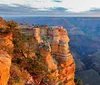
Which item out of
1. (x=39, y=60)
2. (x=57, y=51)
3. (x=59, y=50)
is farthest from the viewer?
(x=59, y=50)

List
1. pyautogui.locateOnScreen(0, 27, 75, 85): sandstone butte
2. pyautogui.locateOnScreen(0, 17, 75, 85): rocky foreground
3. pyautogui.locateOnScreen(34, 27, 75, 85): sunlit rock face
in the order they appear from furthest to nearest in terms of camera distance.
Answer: pyautogui.locateOnScreen(34, 27, 75, 85): sunlit rock face < pyautogui.locateOnScreen(0, 27, 75, 85): sandstone butte < pyautogui.locateOnScreen(0, 17, 75, 85): rocky foreground

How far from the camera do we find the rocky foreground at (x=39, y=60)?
16078 mm

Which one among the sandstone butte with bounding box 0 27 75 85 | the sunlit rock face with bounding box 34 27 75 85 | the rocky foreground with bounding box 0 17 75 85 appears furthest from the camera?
the sunlit rock face with bounding box 34 27 75 85

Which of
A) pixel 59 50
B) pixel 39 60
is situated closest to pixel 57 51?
pixel 59 50

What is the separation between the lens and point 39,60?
23547 millimetres

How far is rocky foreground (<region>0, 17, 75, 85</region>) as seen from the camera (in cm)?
1608

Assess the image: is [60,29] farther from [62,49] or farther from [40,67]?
[40,67]

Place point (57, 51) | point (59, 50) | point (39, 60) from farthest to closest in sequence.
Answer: point (59, 50) → point (57, 51) → point (39, 60)

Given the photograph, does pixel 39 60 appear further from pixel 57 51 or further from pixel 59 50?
pixel 59 50

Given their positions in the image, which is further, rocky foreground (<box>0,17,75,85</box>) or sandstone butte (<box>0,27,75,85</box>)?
sandstone butte (<box>0,27,75,85</box>)

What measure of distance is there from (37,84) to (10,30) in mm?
3965

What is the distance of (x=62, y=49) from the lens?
2988cm

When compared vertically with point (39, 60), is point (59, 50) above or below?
below

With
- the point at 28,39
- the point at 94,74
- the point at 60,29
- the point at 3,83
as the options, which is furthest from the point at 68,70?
the point at 94,74
